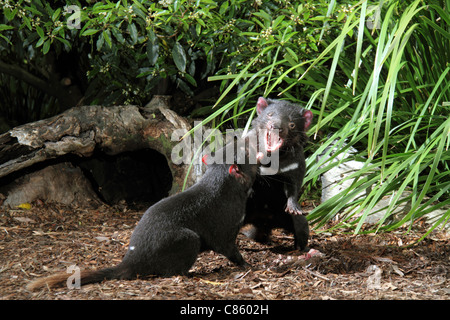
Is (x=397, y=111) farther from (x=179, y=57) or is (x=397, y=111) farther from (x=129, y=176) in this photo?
(x=129, y=176)

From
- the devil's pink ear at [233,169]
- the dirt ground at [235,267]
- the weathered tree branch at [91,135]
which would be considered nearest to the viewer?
the dirt ground at [235,267]

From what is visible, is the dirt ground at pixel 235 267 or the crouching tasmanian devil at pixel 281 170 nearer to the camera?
the dirt ground at pixel 235 267

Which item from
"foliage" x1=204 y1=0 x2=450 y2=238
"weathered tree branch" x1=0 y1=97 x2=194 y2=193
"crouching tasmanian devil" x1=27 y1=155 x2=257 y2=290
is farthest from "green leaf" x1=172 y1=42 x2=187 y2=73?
"crouching tasmanian devil" x1=27 y1=155 x2=257 y2=290

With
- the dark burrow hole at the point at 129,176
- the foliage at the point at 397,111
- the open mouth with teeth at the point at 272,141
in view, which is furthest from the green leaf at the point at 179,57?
the dark burrow hole at the point at 129,176

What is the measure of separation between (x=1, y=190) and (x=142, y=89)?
1320mm

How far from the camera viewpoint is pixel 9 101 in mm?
4895

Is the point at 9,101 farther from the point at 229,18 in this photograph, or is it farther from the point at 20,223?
the point at 229,18

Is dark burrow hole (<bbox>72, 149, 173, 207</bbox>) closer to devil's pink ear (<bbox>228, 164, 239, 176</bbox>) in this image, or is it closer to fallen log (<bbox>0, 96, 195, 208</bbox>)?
fallen log (<bbox>0, 96, 195, 208</bbox>)

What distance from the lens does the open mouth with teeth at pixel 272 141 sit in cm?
303

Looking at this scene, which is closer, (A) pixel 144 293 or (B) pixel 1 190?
(A) pixel 144 293

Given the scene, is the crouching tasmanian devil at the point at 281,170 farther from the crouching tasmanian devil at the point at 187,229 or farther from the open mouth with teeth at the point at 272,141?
the crouching tasmanian devil at the point at 187,229

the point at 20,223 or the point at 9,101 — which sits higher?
the point at 9,101

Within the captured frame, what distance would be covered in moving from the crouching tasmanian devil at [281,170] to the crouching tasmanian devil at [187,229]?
280mm
